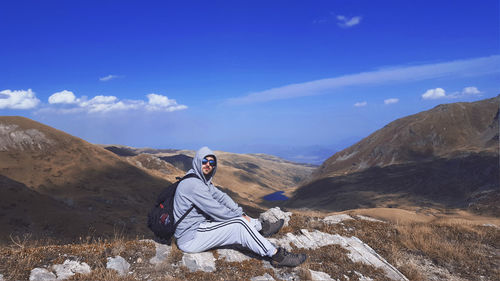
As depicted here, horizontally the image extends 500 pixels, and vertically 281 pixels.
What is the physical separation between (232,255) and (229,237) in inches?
18.5

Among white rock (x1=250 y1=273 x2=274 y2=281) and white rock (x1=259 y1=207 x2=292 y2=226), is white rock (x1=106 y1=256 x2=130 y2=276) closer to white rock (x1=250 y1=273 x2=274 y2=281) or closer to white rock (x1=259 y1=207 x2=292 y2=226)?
white rock (x1=250 y1=273 x2=274 y2=281)

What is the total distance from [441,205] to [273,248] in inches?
2119

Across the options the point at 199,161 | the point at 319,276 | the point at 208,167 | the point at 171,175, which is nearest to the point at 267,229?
the point at 319,276

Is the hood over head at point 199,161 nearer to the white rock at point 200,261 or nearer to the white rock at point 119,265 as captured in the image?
the white rock at point 200,261

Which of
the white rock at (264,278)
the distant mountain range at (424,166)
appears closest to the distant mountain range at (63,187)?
the white rock at (264,278)

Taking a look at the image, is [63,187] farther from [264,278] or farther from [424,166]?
[424,166]

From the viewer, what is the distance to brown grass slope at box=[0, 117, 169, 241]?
2458cm

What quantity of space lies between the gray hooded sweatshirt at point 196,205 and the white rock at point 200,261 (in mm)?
372

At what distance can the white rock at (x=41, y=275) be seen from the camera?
16.0 feet

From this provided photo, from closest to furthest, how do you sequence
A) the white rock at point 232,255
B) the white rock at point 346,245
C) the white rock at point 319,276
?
the white rock at point 319,276
the white rock at point 232,255
the white rock at point 346,245

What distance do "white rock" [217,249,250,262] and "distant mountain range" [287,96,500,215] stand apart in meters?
37.6

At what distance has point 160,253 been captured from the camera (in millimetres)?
6211

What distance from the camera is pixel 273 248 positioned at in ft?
19.7

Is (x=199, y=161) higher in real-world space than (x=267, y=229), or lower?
higher
